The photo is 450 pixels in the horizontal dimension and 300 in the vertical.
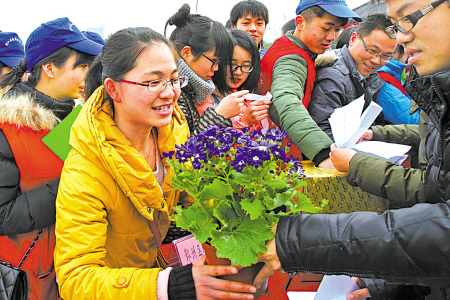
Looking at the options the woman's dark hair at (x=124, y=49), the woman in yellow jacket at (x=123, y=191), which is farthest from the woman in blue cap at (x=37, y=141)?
the woman's dark hair at (x=124, y=49)

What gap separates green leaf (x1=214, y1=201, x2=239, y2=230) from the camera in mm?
917

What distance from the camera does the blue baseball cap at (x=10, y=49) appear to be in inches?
119

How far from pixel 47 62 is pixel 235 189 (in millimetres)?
1493

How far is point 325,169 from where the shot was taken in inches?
70.2

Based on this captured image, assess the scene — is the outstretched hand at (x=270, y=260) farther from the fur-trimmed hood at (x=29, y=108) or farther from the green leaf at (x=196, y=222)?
the fur-trimmed hood at (x=29, y=108)

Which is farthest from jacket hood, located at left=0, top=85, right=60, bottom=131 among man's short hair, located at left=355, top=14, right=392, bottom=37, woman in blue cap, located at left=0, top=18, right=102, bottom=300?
man's short hair, located at left=355, top=14, right=392, bottom=37

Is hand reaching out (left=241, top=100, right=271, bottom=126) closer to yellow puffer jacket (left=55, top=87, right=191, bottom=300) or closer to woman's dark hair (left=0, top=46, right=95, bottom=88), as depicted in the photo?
yellow puffer jacket (left=55, top=87, right=191, bottom=300)

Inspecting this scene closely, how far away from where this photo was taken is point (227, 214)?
925 mm

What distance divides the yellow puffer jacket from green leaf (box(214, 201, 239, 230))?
34cm

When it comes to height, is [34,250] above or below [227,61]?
below

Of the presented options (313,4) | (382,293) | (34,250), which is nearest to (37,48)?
(34,250)

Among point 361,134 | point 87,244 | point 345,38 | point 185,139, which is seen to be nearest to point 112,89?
point 185,139

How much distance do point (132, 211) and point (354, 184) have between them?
107 centimetres

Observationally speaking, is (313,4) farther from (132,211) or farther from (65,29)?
(132,211)
